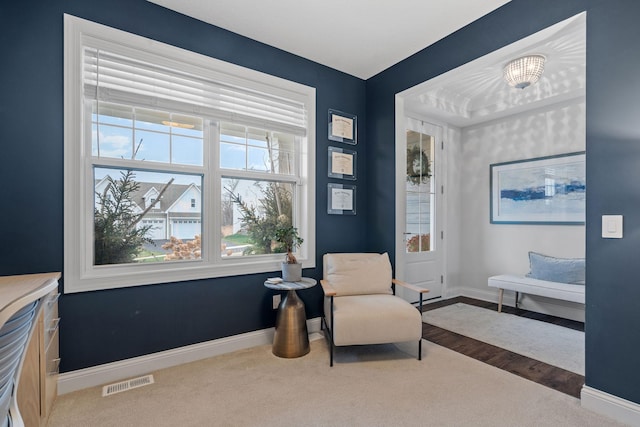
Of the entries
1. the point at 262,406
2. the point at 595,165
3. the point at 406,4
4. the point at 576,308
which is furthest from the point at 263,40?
the point at 576,308

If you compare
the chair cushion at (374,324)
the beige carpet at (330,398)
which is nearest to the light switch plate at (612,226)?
the beige carpet at (330,398)

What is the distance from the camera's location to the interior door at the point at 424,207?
13.3 ft

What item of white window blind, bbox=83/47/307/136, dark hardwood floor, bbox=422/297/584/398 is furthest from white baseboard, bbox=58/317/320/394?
white window blind, bbox=83/47/307/136

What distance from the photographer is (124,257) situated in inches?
91.6

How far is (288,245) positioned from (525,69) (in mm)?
2606

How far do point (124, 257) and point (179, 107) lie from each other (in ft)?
3.98

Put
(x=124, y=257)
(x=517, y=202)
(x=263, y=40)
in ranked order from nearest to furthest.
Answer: (x=124, y=257), (x=263, y=40), (x=517, y=202)

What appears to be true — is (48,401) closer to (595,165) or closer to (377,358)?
(377,358)

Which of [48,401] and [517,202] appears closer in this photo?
[48,401]

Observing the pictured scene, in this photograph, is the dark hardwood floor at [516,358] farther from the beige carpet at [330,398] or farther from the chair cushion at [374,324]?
the chair cushion at [374,324]

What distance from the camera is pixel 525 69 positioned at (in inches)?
107

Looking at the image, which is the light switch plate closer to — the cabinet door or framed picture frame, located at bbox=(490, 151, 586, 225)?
framed picture frame, located at bbox=(490, 151, 586, 225)

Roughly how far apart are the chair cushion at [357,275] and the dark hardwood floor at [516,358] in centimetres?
71

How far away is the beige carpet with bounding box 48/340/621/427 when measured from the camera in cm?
176
